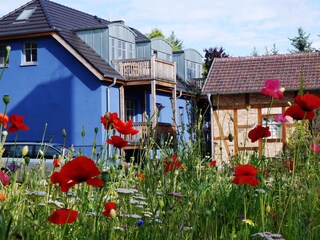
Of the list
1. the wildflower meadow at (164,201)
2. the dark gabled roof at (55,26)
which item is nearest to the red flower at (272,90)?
the wildflower meadow at (164,201)

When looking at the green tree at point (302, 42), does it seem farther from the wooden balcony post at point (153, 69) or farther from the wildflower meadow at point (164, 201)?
the wildflower meadow at point (164, 201)

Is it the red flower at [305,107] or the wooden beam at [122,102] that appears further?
the wooden beam at [122,102]

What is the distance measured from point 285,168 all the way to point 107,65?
867 inches

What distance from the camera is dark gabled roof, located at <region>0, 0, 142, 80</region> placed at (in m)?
24.6

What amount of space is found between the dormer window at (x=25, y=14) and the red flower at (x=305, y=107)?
24125 millimetres

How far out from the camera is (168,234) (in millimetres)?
2227

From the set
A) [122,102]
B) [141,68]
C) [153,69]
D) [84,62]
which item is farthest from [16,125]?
[141,68]

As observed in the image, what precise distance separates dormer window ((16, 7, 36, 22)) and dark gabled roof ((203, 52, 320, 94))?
7556mm

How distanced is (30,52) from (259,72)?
8.95m

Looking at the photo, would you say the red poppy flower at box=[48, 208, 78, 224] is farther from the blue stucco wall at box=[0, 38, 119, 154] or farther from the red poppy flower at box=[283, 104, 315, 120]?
the blue stucco wall at box=[0, 38, 119, 154]

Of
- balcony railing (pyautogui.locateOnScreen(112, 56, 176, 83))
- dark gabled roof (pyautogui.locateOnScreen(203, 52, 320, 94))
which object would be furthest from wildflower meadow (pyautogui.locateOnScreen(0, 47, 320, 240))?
balcony railing (pyautogui.locateOnScreen(112, 56, 176, 83))

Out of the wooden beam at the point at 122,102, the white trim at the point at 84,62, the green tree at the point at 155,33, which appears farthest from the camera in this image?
the green tree at the point at 155,33

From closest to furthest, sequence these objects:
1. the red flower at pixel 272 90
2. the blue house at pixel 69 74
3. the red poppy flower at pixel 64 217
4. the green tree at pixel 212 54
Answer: the red poppy flower at pixel 64 217
the red flower at pixel 272 90
the blue house at pixel 69 74
the green tree at pixel 212 54

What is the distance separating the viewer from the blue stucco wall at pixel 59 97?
80.7ft
